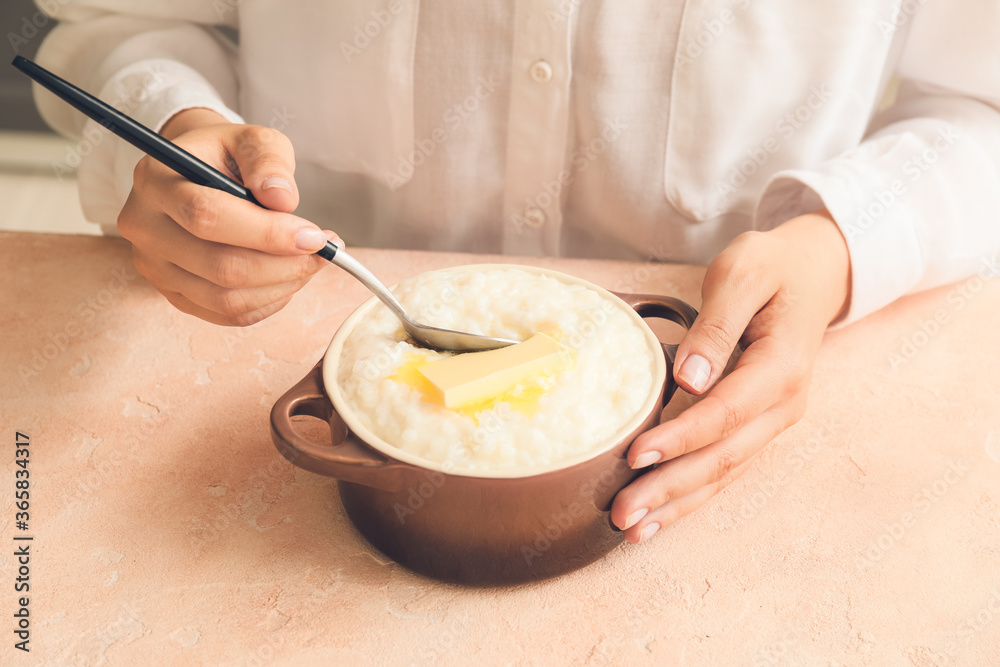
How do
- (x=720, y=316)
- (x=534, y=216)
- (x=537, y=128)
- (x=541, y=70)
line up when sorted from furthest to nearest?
1. (x=534, y=216)
2. (x=537, y=128)
3. (x=541, y=70)
4. (x=720, y=316)

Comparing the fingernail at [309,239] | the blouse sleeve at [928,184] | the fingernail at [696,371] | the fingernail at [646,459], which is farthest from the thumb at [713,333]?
the fingernail at [309,239]

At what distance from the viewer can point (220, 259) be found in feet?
3.32

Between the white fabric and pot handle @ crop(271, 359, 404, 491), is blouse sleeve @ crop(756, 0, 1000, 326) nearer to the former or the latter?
the white fabric

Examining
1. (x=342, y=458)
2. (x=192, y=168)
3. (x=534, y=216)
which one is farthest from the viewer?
(x=534, y=216)

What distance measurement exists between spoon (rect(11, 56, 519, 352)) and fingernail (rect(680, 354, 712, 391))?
248 millimetres

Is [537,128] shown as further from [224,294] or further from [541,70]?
[224,294]

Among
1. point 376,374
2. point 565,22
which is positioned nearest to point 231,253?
point 376,374

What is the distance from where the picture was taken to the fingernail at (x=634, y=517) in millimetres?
906

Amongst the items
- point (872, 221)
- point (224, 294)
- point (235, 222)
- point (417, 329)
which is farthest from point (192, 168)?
point (872, 221)

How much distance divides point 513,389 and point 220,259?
0.47m

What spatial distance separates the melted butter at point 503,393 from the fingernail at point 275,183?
12.1 inches

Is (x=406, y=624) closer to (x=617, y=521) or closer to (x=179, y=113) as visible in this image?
(x=617, y=521)

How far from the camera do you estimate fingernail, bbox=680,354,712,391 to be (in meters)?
0.97

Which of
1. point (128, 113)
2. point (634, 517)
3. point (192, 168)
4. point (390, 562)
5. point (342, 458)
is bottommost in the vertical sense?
point (390, 562)
